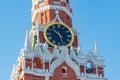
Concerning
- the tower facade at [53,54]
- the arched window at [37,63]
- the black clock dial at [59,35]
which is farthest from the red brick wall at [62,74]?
the black clock dial at [59,35]

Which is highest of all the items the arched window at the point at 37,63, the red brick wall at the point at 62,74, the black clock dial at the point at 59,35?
the black clock dial at the point at 59,35

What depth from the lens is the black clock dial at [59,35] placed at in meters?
58.7

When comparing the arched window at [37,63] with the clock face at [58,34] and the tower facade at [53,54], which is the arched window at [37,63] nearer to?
the tower facade at [53,54]

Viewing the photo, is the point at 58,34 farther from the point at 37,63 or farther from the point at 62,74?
the point at 62,74

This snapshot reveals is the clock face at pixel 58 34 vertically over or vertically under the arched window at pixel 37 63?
over

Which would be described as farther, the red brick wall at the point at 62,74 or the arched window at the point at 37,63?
the arched window at the point at 37,63

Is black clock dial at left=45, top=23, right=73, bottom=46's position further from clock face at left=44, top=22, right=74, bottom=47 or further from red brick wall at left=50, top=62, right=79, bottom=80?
red brick wall at left=50, top=62, right=79, bottom=80

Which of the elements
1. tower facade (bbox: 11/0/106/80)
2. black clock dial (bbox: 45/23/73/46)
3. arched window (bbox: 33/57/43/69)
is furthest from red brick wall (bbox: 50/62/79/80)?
black clock dial (bbox: 45/23/73/46)

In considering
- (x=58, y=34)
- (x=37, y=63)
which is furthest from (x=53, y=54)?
(x=58, y=34)

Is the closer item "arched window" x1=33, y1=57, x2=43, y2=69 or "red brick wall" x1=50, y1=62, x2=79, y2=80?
"red brick wall" x1=50, y1=62, x2=79, y2=80

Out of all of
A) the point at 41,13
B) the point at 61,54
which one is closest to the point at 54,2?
the point at 41,13

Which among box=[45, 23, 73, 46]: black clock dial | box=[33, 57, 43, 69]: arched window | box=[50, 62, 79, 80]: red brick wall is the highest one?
box=[45, 23, 73, 46]: black clock dial

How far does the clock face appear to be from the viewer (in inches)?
2312

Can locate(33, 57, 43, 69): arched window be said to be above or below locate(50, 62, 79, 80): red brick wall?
above
